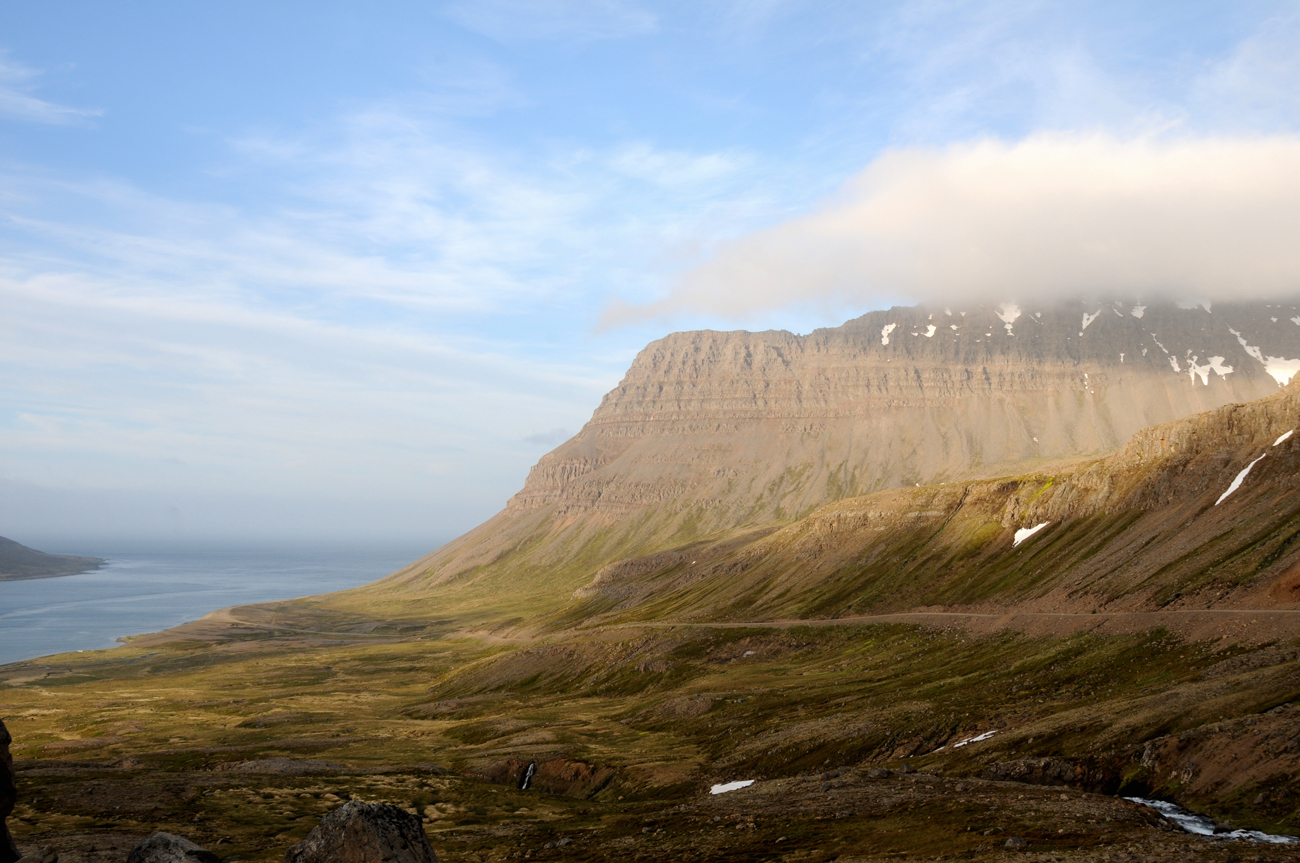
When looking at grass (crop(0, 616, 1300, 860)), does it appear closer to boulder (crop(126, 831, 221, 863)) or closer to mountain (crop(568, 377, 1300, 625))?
mountain (crop(568, 377, 1300, 625))

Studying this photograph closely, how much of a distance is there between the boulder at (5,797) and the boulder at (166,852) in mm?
6062

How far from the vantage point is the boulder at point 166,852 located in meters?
31.0

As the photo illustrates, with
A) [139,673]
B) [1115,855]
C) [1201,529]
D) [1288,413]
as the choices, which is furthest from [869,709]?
[139,673]

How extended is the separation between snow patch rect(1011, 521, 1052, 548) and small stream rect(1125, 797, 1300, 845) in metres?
99.1

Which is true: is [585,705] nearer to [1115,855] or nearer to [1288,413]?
[1115,855]

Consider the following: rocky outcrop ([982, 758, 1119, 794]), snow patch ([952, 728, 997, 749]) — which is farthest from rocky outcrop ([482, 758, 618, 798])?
rocky outcrop ([982, 758, 1119, 794])

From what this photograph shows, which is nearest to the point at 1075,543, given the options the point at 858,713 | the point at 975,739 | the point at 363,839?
the point at 858,713

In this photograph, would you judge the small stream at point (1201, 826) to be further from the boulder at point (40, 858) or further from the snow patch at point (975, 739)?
the boulder at point (40, 858)

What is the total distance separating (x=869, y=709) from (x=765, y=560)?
4279 inches

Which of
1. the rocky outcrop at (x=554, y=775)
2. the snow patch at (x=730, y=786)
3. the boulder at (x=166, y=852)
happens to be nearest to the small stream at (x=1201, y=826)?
the snow patch at (x=730, y=786)

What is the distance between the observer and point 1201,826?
3622cm

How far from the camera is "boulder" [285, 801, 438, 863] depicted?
28.5 meters

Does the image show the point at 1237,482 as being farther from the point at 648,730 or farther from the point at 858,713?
the point at 648,730

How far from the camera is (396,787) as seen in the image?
69.2m
